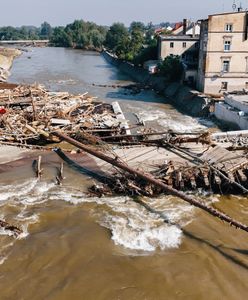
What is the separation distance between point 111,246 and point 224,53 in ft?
101

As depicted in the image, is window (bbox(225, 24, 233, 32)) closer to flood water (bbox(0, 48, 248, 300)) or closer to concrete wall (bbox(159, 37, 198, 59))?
concrete wall (bbox(159, 37, 198, 59))

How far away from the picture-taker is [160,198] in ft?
62.8

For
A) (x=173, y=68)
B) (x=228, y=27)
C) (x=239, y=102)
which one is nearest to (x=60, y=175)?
(x=239, y=102)

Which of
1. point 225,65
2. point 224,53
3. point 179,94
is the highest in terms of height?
point 224,53

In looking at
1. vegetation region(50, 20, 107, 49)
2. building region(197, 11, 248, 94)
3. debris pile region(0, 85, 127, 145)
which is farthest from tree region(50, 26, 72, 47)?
building region(197, 11, 248, 94)

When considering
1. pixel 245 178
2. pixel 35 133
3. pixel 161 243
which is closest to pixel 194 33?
pixel 35 133

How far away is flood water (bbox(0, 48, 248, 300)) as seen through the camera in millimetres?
13109

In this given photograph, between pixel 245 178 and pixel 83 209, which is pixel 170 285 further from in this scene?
pixel 245 178

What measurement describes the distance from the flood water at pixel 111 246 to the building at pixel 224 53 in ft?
78.6

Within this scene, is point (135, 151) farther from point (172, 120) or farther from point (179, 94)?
point (179, 94)

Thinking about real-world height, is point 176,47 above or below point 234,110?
above

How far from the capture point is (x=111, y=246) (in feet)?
50.2

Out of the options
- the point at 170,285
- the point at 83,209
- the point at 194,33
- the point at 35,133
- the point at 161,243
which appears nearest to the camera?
the point at 170,285

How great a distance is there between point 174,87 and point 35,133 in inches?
1005
